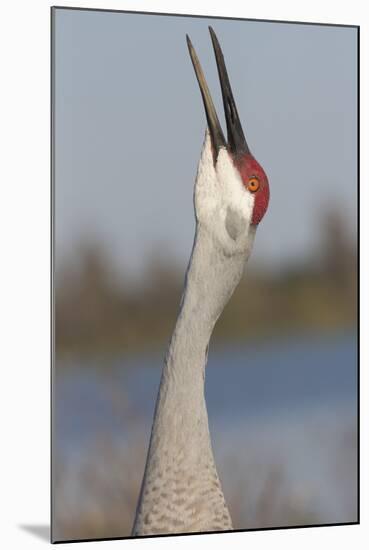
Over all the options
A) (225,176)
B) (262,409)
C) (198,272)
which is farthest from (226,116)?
(262,409)

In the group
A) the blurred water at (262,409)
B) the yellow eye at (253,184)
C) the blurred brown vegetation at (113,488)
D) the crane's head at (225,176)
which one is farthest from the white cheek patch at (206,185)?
the blurred brown vegetation at (113,488)

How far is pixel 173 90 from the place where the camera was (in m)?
6.01

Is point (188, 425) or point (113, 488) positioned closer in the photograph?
point (188, 425)

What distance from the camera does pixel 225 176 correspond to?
5.94 meters

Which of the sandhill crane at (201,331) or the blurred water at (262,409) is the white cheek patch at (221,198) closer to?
the sandhill crane at (201,331)

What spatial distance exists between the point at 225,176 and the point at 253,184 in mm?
147

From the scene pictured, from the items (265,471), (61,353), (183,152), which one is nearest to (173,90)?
(183,152)

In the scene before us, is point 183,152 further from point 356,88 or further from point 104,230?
point 356,88

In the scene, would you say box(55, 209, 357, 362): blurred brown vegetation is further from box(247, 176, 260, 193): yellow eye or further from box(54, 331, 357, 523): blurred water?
box(247, 176, 260, 193): yellow eye

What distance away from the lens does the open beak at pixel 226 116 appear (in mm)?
5965

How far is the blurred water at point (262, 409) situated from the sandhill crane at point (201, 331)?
13 cm

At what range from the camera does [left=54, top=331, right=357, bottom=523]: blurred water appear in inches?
233

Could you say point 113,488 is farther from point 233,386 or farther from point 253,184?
point 253,184

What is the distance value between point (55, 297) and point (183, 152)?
2.37 feet
